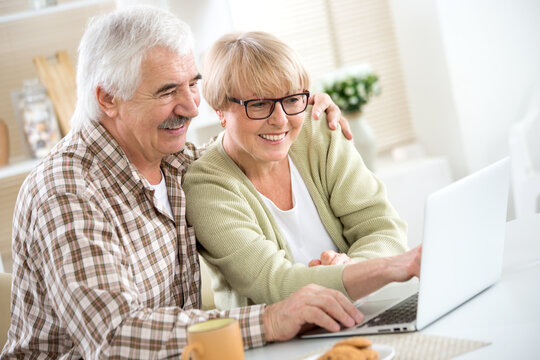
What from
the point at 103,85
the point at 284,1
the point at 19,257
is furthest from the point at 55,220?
the point at 284,1

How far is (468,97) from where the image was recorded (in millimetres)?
3621

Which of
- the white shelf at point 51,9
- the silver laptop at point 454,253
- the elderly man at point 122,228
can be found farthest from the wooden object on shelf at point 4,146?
the silver laptop at point 454,253

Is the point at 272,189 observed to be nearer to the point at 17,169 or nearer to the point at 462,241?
the point at 462,241

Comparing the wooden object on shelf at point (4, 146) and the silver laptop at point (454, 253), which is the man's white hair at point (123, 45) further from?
the wooden object on shelf at point (4, 146)

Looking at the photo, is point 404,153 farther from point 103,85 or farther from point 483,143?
point 103,85

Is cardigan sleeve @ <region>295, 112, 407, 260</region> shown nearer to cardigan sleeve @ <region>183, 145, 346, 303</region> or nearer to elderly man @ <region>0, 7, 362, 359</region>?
cardigan sleeve @ <region>183, 145, 346, 303</region>

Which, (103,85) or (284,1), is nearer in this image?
(103,85)

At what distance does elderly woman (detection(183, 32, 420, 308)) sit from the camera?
149cm

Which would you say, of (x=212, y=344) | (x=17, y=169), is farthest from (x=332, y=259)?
(x=17, y=169)

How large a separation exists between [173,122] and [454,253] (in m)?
0.70

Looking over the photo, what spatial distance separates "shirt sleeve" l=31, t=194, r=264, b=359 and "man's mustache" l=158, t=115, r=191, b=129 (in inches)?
11.1

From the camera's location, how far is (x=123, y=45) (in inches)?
57.4

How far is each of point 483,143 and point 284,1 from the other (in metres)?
1.31

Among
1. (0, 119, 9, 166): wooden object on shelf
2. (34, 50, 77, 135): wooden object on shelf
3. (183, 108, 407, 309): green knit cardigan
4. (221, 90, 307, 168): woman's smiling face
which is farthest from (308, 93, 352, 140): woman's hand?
(0, 119, 9, 166): wooden object on shelf
